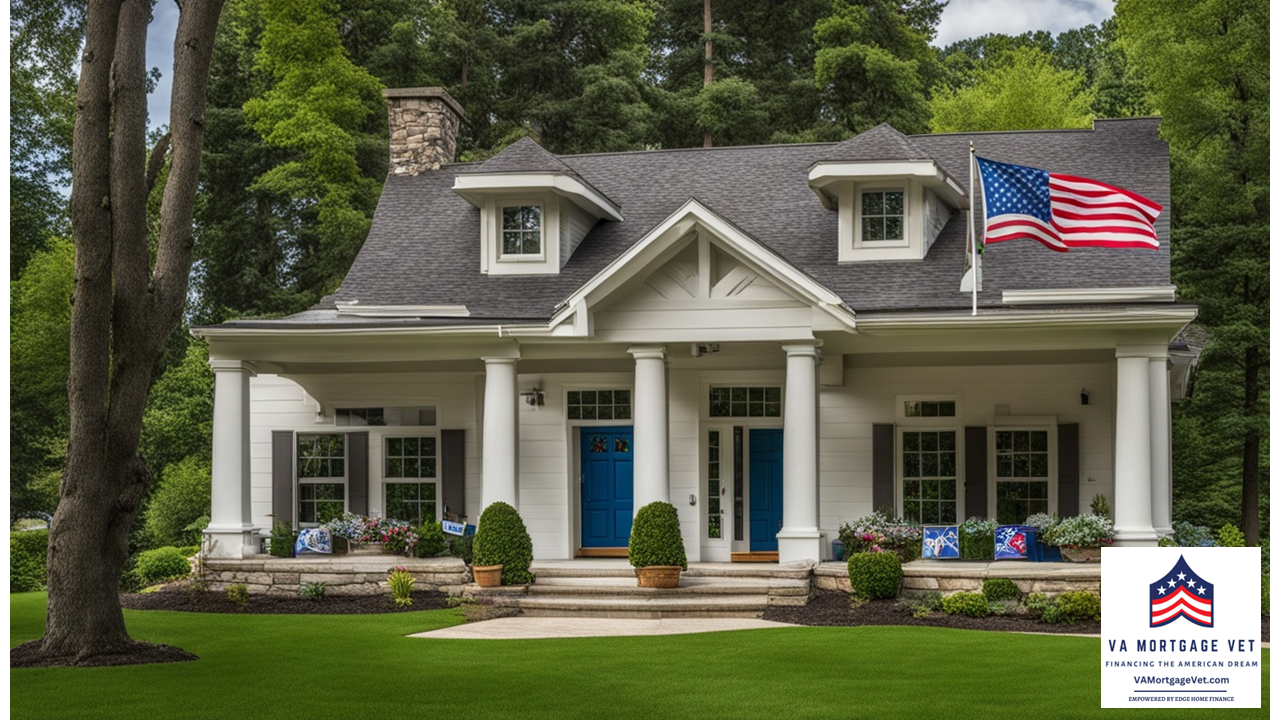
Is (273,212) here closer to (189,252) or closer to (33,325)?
(33,325)

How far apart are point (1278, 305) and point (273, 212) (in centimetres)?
2635

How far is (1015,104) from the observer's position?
3162 centimetres

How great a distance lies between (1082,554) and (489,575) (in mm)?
6732

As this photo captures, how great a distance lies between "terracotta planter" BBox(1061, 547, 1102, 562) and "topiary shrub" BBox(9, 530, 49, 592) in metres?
17.3

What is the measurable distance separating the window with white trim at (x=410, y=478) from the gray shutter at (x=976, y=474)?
23.5ft

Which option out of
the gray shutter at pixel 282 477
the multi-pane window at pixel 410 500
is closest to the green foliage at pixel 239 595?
the gray shutter at pixel 282 477

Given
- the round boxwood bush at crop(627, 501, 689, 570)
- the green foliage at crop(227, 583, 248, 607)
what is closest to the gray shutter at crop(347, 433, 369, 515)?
the green foliage at crop(227, 583, 248, 607)

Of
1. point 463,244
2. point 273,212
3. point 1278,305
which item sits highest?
point 273,212

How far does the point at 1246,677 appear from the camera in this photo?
10.1 meters

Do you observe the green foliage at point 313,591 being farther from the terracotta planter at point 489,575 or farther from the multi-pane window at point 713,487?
the multi-pane window at point 713,487

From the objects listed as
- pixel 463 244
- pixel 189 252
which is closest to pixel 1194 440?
pixel 463 244

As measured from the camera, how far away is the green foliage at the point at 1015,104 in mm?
31562

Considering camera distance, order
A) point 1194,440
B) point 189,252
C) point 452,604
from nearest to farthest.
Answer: point 189,252 → point 452,604 → point 1194,440

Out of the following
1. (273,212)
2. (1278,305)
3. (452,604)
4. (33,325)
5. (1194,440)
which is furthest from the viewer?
(273,212)
